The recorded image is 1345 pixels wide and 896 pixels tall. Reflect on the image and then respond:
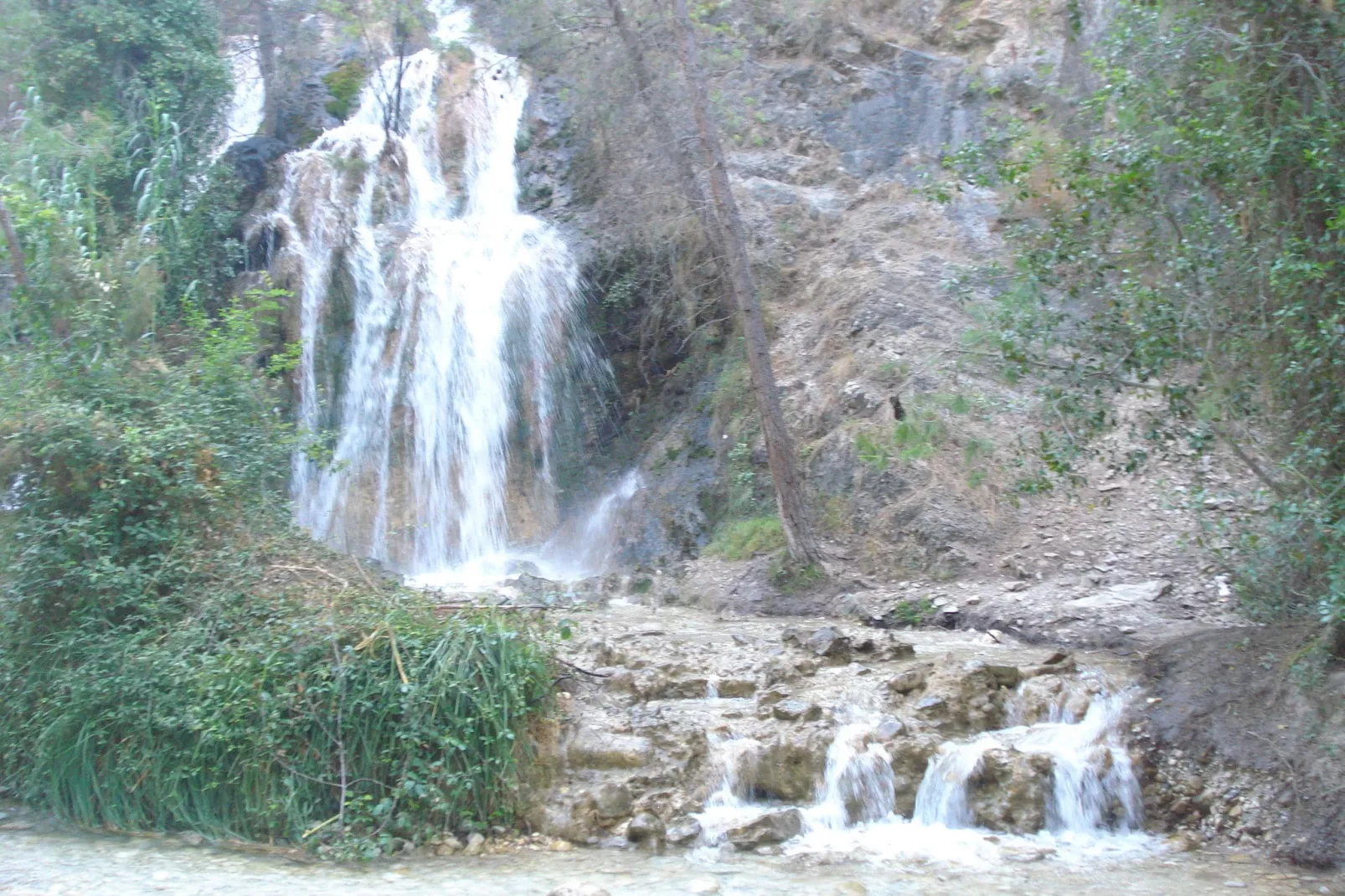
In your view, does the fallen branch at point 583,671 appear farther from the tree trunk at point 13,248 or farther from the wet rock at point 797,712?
the tree trunk at point 13,248

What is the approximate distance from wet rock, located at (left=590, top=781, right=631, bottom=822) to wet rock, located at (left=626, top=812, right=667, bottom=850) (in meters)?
0.14

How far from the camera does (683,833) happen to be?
6.38 meters

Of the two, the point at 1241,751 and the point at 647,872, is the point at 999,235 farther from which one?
the point at 647,872

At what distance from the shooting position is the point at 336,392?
699 inches

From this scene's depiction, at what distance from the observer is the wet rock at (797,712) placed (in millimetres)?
7469

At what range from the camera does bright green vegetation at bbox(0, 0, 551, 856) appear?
6520 millimetres

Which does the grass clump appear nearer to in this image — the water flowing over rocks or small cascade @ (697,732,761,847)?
the water flowing over rocks

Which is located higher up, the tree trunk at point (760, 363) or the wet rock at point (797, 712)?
the tree trunk at point (760, 363)

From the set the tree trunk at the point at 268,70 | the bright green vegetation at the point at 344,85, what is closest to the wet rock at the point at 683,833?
the bright green vegetation at the point at 344,85

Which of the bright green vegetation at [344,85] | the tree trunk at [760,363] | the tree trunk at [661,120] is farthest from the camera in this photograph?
the bright green vegetation at [344,85]

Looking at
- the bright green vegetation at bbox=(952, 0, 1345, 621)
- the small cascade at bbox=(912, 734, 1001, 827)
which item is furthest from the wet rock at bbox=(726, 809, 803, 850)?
the bright green vegetation at bbox=(952, 0, 1345, 621)

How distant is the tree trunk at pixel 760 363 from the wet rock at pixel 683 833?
241 inches

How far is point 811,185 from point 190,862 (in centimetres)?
1522

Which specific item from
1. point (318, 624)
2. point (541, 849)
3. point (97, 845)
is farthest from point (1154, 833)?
point (97, 845)
